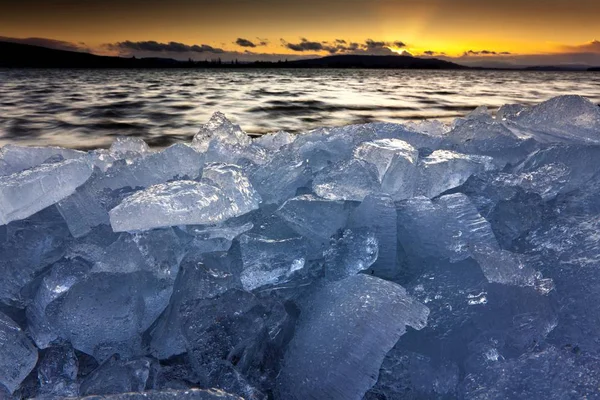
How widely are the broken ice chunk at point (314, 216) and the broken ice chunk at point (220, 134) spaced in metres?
0.97

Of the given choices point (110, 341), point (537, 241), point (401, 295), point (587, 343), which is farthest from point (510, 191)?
point (110, 341)

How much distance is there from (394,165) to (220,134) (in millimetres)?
1133

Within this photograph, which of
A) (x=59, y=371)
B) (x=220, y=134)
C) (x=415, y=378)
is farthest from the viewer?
(x=220, y=134)

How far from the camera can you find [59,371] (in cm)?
142

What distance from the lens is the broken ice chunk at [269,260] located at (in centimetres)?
150

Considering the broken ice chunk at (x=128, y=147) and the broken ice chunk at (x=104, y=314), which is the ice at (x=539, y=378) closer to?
the broken ice chunk at (x=104, y=314)

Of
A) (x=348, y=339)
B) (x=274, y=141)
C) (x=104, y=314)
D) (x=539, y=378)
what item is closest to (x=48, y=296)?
(x=104, y=314)

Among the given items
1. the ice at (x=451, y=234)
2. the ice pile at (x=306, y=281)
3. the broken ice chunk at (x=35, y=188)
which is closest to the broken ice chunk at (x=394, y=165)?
the ice pile at (x=306, y=281)

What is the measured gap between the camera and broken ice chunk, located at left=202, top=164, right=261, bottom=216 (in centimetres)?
165

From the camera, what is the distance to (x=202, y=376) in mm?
1293

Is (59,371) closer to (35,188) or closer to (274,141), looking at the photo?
(35,188)

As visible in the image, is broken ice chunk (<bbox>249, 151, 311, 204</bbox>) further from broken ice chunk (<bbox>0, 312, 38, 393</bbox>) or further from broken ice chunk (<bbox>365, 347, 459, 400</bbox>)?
broken ice chunk (<bbox>0, 312, 38, 393</bbox>)

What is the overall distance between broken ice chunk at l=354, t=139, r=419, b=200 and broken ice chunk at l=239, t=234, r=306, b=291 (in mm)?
532

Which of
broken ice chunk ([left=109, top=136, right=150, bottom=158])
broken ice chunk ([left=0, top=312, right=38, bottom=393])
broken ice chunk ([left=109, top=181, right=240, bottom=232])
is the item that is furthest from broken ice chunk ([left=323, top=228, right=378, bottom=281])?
broken ice chunk ([left=109, top=136, right=150, bottom=158])
